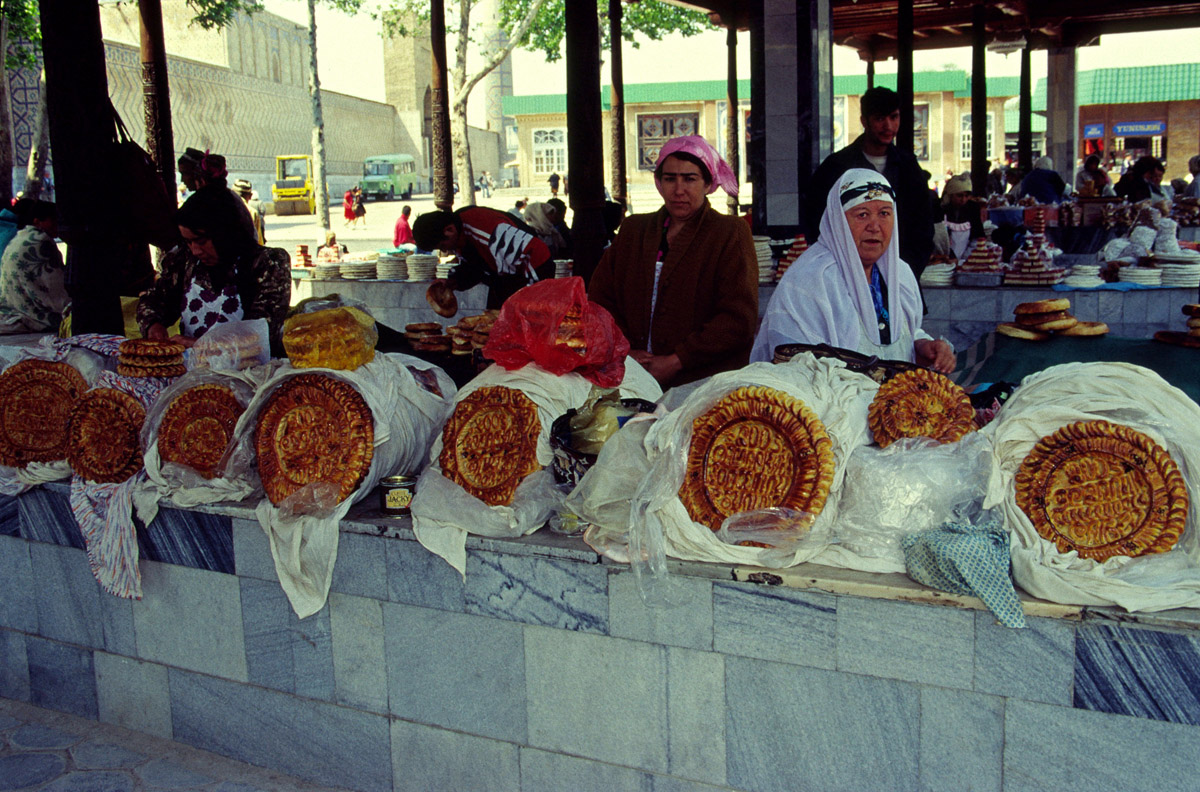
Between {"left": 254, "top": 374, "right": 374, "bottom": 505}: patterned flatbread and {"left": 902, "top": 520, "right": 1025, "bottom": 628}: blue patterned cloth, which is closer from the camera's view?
{"left": 902, "top": 520, "right": 1025, "bottom": 628}: blue patterned cloth

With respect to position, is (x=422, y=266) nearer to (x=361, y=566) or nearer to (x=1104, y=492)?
(x=361, y=566)

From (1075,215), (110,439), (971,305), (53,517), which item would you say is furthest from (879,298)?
(1075,215)

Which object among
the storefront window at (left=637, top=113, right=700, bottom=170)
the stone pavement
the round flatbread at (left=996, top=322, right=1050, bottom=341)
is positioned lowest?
the stone pavement

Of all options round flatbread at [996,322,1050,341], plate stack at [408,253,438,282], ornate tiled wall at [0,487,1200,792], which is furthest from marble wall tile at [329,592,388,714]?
plate stack at [408,253,438,282]

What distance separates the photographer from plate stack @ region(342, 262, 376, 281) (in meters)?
9.41

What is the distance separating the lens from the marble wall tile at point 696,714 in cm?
224

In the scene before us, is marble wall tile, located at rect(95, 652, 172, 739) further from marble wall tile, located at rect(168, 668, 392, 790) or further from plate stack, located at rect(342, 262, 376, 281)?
plate stack, located at rect(342, 262, 376, 281)

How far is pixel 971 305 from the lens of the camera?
6.76 meters

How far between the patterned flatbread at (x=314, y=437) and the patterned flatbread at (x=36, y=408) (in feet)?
3.16

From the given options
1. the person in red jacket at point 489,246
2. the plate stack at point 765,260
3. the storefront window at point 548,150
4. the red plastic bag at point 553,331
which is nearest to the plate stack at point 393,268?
the plate stack at point 765,260

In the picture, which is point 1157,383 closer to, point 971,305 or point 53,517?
point 53,517

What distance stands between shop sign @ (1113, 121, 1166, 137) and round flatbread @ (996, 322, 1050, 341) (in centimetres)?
3275

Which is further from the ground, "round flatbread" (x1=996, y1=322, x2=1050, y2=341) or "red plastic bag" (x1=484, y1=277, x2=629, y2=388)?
"red plastic bag" (x1=484, y1=277, x2=629, y2=388)

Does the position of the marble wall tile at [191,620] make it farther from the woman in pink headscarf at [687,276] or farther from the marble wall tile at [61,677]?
the woman in pink headscarf at [687,276]
